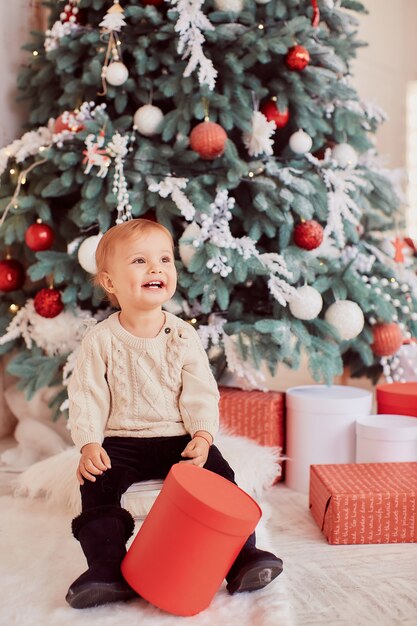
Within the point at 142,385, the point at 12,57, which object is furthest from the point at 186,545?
the point at 12,57

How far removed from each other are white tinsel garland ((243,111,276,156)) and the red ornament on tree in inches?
32.3

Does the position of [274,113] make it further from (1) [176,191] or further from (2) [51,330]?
(2) [51,330]

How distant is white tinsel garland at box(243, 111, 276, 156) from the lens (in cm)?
208

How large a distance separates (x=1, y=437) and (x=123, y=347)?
1.28m

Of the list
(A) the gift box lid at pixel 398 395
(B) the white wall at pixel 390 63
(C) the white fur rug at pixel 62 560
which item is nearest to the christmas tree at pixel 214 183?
(A) the gift box lid at pixel 398 395

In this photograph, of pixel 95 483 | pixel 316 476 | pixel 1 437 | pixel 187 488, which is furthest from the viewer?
pixel 1 437

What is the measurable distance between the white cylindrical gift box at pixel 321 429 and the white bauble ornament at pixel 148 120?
0.87 m

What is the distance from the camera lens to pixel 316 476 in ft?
5.69

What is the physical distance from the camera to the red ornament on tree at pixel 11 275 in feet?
7.45

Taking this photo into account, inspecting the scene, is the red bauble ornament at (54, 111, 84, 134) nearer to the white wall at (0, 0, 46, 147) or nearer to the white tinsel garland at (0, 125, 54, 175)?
the white tinsel garland at (0, 125, 54, 175)

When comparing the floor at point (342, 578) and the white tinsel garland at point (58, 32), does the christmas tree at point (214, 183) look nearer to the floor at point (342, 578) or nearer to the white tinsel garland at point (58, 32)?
the white tinsel garland at point (58, 32)

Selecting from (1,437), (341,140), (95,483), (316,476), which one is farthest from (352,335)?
(1,437)

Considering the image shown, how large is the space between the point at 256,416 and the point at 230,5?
1.18 meters

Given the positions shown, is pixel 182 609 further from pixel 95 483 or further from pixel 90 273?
pixel 90 273
